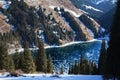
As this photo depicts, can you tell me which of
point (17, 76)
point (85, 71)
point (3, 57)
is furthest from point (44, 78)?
point (85, 71)

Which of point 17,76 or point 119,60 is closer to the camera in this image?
point 119,60

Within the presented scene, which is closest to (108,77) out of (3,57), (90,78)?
(90,78)

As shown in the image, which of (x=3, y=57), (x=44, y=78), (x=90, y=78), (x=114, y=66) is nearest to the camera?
(x=114, y=66)

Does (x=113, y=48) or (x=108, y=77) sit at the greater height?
(x=113, y=48)

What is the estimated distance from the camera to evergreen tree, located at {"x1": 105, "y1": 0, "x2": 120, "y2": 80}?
25.2 m

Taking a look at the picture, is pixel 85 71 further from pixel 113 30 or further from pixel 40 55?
pixel 113 30

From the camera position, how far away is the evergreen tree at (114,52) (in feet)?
82.5

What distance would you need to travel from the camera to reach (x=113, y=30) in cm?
2569

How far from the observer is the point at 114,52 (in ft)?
82.9

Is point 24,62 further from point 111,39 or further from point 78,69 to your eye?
point 111,39

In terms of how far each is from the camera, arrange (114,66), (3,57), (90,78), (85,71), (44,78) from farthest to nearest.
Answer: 1. (85,71)
2. (3,57)
3. (90,78)
4. (44,78)
5. (114,66)

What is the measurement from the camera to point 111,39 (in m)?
25.6

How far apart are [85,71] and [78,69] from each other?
4.40 metres

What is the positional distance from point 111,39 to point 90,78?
6.82 m
